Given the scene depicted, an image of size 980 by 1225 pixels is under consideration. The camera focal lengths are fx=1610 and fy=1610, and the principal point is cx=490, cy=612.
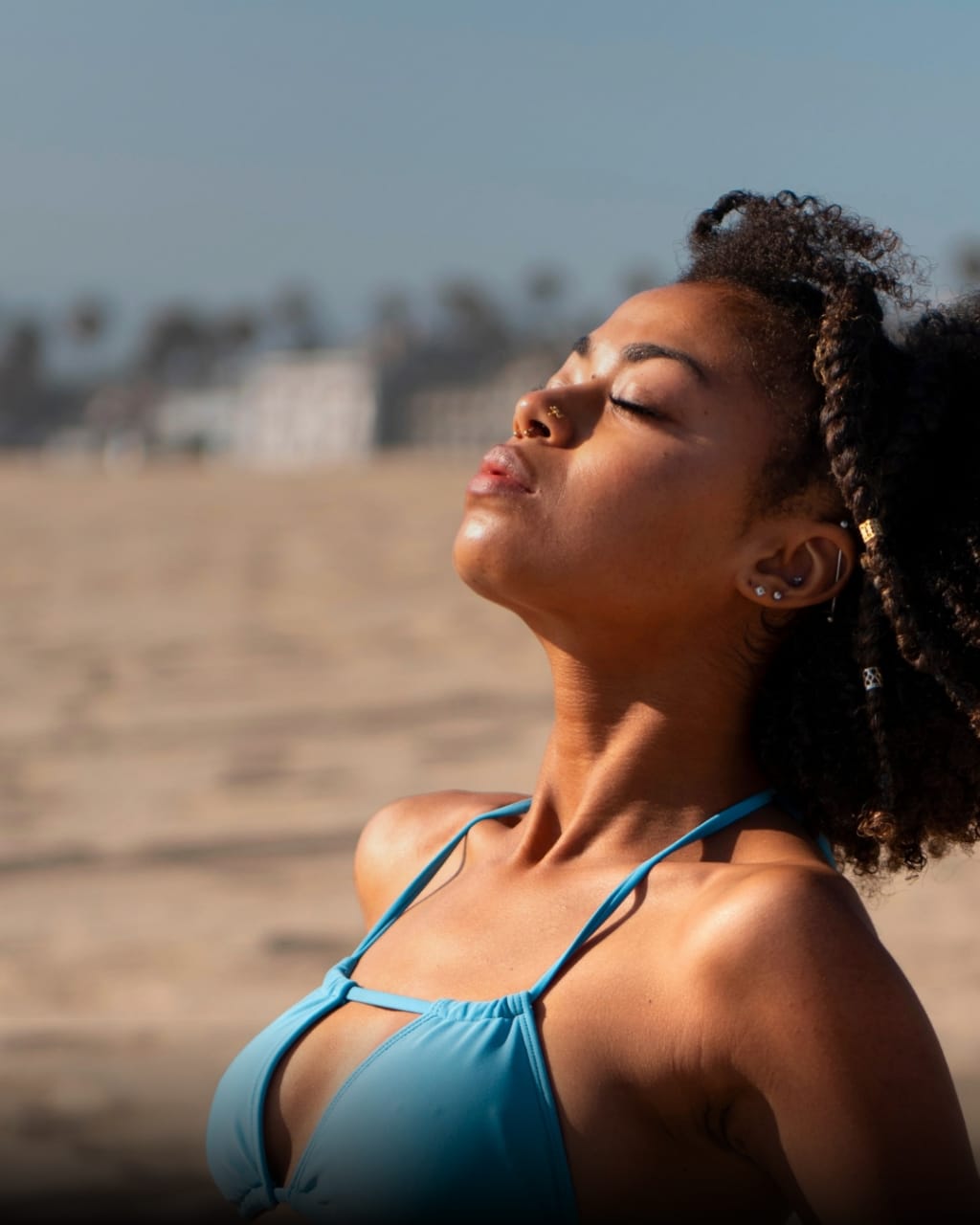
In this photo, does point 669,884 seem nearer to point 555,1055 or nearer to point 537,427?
point 555,1055

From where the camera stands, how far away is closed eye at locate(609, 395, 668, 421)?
6.53 feet

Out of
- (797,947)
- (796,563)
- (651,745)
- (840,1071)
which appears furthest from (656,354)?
(840,1071)

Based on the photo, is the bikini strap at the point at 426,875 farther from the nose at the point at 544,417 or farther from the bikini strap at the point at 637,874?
the nose at the point at 544,417

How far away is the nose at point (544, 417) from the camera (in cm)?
204

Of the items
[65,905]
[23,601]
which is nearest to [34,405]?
[23,601]

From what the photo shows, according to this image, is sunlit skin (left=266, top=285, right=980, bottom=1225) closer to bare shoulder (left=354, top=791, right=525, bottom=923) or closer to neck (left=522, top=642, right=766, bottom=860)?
neck (left=522, top=642, right=766, bottom=860)

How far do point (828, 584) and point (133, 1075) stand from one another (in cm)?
263

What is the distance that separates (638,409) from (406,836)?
0.79 meters

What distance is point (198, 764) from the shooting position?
25.3 ft

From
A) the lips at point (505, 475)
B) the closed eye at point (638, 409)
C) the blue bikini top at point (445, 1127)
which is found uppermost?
the closed eye at point (638, 409)

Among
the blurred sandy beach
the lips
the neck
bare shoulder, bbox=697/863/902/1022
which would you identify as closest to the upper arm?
bare shoulder, bbox=697/863/902/1022

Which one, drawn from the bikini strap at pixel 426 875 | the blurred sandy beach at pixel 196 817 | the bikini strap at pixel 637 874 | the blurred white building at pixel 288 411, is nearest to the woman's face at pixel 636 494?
the bikini strap at pixel 637 874

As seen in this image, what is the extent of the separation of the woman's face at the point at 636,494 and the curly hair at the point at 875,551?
5cm

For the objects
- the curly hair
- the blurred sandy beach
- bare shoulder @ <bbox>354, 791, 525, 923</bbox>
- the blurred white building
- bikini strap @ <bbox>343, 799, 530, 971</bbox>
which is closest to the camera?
the curly hair
